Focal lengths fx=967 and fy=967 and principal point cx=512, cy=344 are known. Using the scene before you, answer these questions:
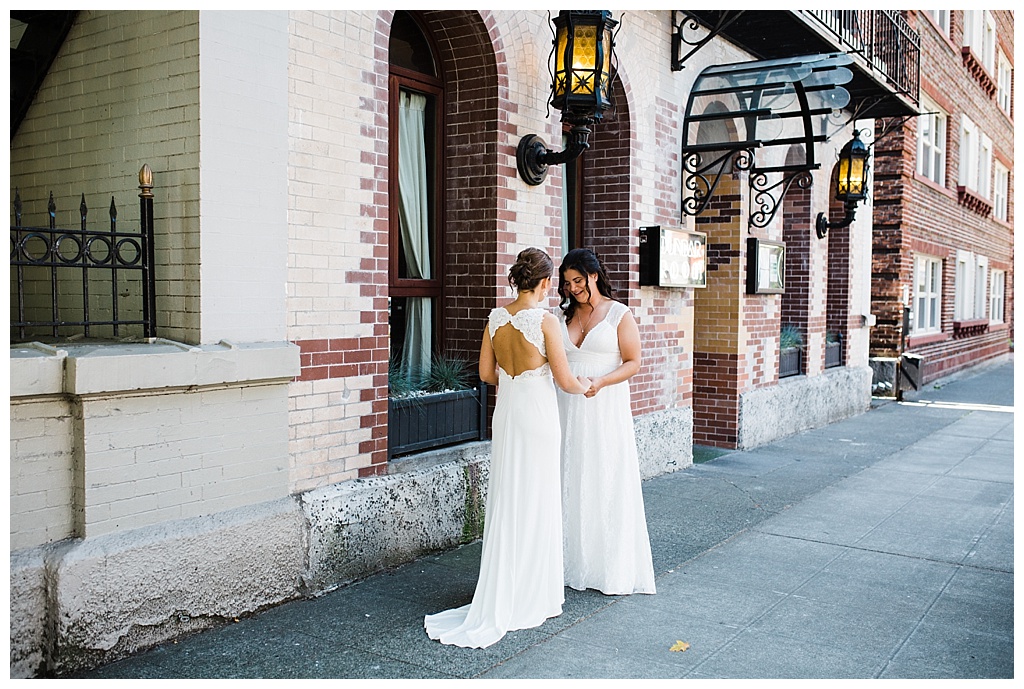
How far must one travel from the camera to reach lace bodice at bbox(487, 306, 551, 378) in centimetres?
470

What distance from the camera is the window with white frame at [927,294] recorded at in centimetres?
1717

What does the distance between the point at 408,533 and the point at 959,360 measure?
1795cm

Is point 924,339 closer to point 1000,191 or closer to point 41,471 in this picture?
point 1000,191

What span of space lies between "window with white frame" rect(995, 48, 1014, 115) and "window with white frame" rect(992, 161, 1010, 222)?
59.7 inches

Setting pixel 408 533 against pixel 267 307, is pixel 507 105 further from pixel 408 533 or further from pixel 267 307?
pixel 408 533

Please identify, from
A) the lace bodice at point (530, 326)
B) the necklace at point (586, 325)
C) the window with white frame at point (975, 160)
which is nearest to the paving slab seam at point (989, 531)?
the necklace at point (586, 325)

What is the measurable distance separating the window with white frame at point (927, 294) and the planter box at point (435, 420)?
41.8 feet

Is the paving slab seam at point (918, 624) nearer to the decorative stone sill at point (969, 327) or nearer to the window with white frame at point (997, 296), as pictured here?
the decorative stone sill at point (969, 327)

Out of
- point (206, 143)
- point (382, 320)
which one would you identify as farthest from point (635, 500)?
point (206, 143)

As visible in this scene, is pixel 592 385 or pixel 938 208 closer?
pixel 592 385

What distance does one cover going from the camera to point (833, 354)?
13281 millimetres

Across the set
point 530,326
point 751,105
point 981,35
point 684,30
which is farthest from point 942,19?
point 530,326

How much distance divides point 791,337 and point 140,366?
9251 mm

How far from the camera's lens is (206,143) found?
466 centimetres
